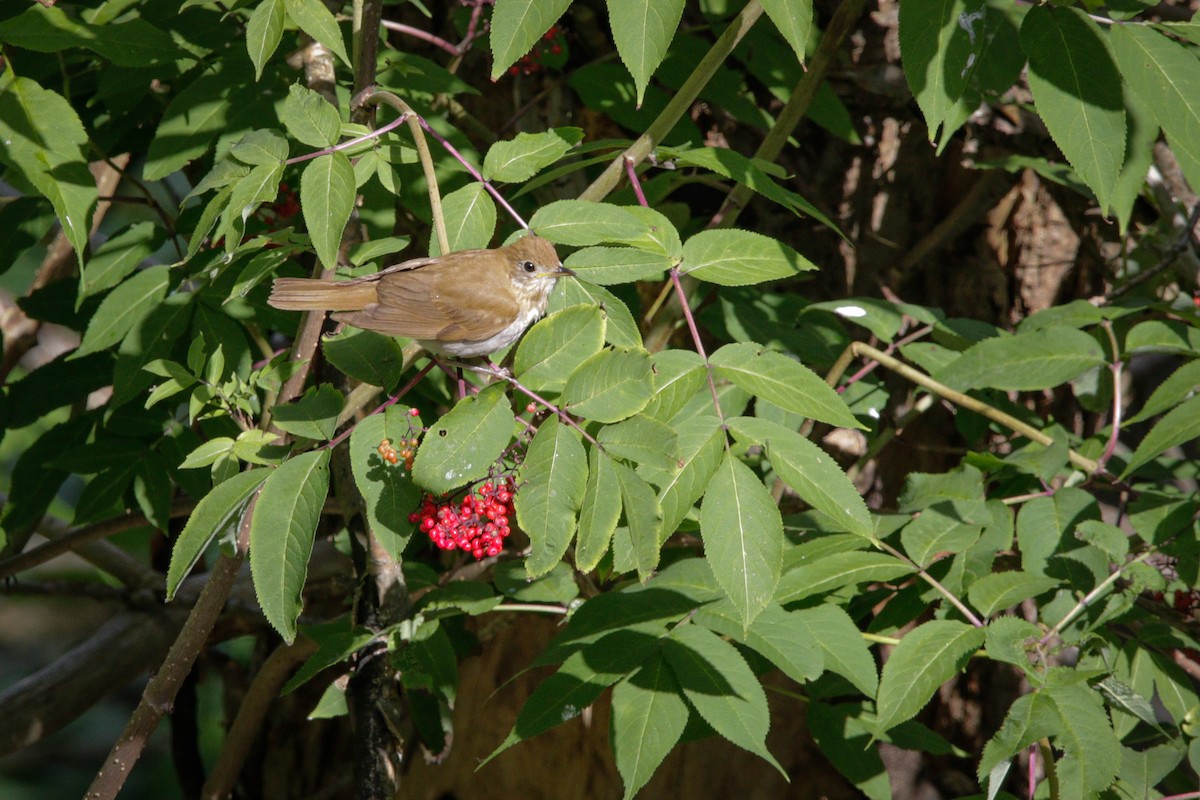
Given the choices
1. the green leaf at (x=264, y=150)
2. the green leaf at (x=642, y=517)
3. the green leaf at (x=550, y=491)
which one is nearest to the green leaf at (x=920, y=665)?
the green leaf at (x=642, y=517)

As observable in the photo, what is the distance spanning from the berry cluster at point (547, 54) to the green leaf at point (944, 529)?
141cm

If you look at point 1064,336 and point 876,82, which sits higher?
point 876,82

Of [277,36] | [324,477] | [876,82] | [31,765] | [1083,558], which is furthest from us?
[31,765]

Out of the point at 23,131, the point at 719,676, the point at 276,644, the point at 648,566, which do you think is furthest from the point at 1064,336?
the point at 276,644

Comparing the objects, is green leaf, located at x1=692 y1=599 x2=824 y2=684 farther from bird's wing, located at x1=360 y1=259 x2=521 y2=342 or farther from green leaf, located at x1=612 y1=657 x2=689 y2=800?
bird's wing, located at x1=360 y1=259 x2=521 y2=342

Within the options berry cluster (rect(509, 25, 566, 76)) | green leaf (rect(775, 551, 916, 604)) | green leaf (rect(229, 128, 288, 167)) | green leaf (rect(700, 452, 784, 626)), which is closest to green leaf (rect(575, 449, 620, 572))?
green leaf (rect(700, 452, 784, 626))

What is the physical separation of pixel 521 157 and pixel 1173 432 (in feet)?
3.86

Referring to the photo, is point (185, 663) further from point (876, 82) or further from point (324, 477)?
point (876, 82)

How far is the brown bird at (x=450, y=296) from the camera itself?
5.78 ft

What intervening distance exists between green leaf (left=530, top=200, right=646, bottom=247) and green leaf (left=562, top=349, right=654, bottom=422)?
0.74 ft

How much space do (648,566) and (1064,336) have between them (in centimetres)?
130

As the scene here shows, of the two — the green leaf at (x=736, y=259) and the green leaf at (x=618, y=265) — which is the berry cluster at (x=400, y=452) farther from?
the green leaf at (x=736, y=259)

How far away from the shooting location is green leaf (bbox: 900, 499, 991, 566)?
6.61ft

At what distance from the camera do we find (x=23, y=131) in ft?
6.05
